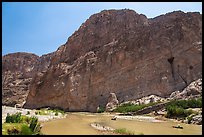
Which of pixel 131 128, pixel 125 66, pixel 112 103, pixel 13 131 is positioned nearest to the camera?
pixel 13 131

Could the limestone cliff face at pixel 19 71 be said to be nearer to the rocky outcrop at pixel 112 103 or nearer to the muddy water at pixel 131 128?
the rocky outcrop at pixel 112 103

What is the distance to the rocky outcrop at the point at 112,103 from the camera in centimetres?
6050

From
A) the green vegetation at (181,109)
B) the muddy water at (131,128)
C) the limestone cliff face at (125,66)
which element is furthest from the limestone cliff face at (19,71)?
the muddy water at (131,128)

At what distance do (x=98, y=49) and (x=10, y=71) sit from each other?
79.5 m

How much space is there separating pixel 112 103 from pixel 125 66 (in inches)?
453

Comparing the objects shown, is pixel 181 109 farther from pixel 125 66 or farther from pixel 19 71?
pixel 19 71

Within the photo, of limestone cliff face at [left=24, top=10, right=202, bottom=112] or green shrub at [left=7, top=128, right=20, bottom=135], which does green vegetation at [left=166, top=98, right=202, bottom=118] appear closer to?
limestone cliff face at [left=24, top=10, right=202, bottom=112]

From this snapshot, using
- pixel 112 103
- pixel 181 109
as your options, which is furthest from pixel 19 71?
pixel 181 109

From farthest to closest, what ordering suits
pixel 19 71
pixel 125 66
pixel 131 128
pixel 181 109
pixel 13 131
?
pixel 19 71 < pixel 125 66 < pixel 181 109 < pixel 131 128 < pixel 13 131

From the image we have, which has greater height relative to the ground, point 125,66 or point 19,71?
point 19,71

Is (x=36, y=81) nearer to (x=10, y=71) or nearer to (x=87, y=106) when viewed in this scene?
(x=87, y=106)

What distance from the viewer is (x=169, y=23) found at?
7250cm

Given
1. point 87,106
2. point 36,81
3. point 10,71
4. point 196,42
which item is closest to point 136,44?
point 196,42

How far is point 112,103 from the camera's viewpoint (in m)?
62.5
